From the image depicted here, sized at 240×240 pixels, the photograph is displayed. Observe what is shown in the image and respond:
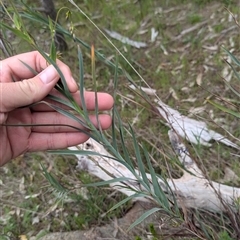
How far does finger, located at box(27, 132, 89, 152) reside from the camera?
1.43 meters

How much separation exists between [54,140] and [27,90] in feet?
1.03

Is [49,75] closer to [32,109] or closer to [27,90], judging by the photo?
[27,90]

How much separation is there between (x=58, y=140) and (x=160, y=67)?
1.28m

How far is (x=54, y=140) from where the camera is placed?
147 centimetres

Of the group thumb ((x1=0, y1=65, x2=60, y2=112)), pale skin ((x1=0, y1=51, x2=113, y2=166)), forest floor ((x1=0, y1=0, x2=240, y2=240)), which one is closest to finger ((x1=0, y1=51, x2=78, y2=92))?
pale skin ((x1=0, y1=51, x2=113, y2=166))

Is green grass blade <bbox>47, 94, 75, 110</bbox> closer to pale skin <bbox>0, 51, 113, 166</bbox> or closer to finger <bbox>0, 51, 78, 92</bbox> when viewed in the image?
pale skin <bbox>0, 51, 113, 166</bbox>

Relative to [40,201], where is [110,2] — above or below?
above

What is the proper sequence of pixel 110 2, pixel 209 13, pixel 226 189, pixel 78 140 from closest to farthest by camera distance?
1. pixel 78 140
2. pixel 226 189
3. pixel 209 13
4. pixel 110 2

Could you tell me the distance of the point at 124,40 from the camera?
9.11ft

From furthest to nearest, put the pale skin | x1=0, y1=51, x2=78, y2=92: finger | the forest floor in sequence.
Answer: the forest floor, x1=0, y1=51, x2=78, y2=92: finger, the pale skin

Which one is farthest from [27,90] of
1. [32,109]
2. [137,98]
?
[137,98]

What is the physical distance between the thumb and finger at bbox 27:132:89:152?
0.79 ft

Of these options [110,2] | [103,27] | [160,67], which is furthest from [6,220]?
[110,2]

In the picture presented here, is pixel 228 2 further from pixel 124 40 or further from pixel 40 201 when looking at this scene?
pixel 40 201
